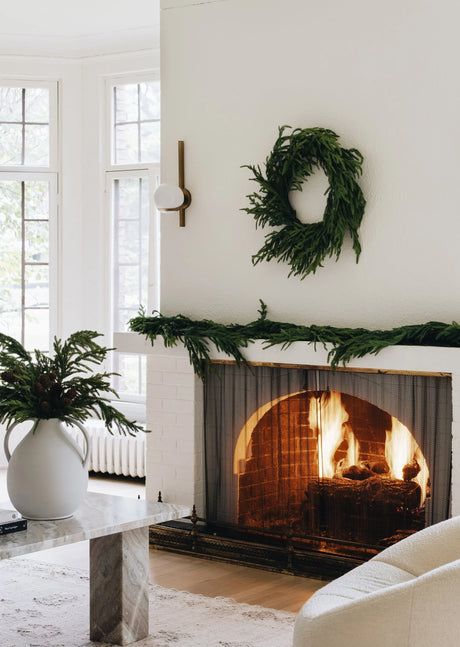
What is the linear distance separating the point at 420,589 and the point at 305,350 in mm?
2075

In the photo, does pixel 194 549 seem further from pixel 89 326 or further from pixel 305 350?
pixel 89 326

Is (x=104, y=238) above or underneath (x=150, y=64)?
underneath

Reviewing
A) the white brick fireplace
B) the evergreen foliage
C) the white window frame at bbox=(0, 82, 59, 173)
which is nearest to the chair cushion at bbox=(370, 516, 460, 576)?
the evergreen foliage

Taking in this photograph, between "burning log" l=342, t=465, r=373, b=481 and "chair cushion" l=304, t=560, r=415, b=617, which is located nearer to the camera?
"chair cushion" l=304, t=560, r=415, b=617

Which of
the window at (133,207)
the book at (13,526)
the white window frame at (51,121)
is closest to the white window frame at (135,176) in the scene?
the window at (133,207)

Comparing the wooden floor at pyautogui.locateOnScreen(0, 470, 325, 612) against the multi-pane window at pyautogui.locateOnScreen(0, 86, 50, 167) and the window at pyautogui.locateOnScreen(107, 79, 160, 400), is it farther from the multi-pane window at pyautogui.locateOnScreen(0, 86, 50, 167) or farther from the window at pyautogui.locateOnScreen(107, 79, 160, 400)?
the multi-pane window at pyautogui.locateOnScreen(0, 86, 50, 167)

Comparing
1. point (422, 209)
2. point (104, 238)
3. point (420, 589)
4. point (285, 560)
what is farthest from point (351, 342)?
point (104, 238)

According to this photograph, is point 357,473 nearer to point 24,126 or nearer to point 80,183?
point 80,183

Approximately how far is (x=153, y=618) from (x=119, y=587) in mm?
417

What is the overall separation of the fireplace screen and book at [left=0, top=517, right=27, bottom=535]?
1584mm

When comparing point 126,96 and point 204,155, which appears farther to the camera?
point 126,96

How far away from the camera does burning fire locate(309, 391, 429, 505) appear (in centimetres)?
425

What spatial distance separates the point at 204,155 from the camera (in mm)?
4809

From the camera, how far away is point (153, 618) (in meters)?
3.69
